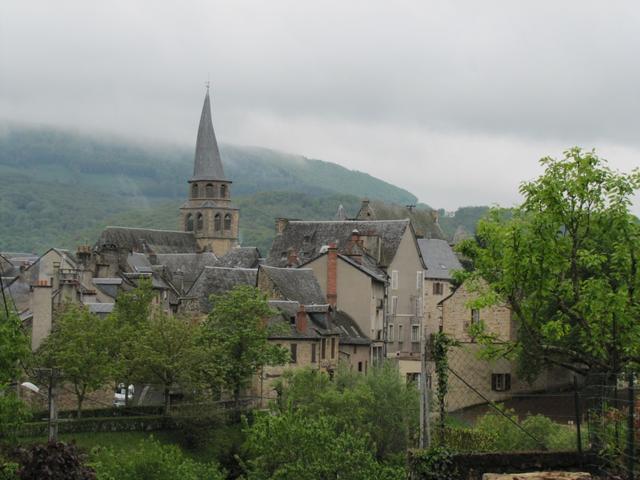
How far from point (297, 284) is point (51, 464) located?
48.6 metres

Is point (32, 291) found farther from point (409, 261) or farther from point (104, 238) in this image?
point (104, 238)

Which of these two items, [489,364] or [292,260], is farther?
[292,260]

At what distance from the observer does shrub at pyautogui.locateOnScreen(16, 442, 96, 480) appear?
912 inches

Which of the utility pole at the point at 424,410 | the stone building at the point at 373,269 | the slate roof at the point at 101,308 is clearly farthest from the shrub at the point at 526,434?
the stone building at the point at 373,269

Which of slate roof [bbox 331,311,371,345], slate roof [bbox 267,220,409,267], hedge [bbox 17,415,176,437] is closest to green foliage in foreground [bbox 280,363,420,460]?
hedge [bbox 17,415,176,437]

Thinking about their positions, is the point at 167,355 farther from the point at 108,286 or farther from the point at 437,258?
the point at 437,258

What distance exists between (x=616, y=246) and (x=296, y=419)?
15.3 meters

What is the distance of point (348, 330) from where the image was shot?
72.7m

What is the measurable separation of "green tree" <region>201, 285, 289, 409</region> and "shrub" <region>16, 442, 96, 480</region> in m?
33.1

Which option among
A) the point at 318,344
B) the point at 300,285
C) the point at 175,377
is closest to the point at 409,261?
the point at 300,285

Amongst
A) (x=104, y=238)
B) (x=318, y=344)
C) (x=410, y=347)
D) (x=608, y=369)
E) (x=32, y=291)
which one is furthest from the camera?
(x=104, y=238)

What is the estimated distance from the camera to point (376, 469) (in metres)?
38.0

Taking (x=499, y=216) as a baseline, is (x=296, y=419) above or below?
below

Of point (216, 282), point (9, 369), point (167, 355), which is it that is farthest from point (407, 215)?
point (9, 369)
